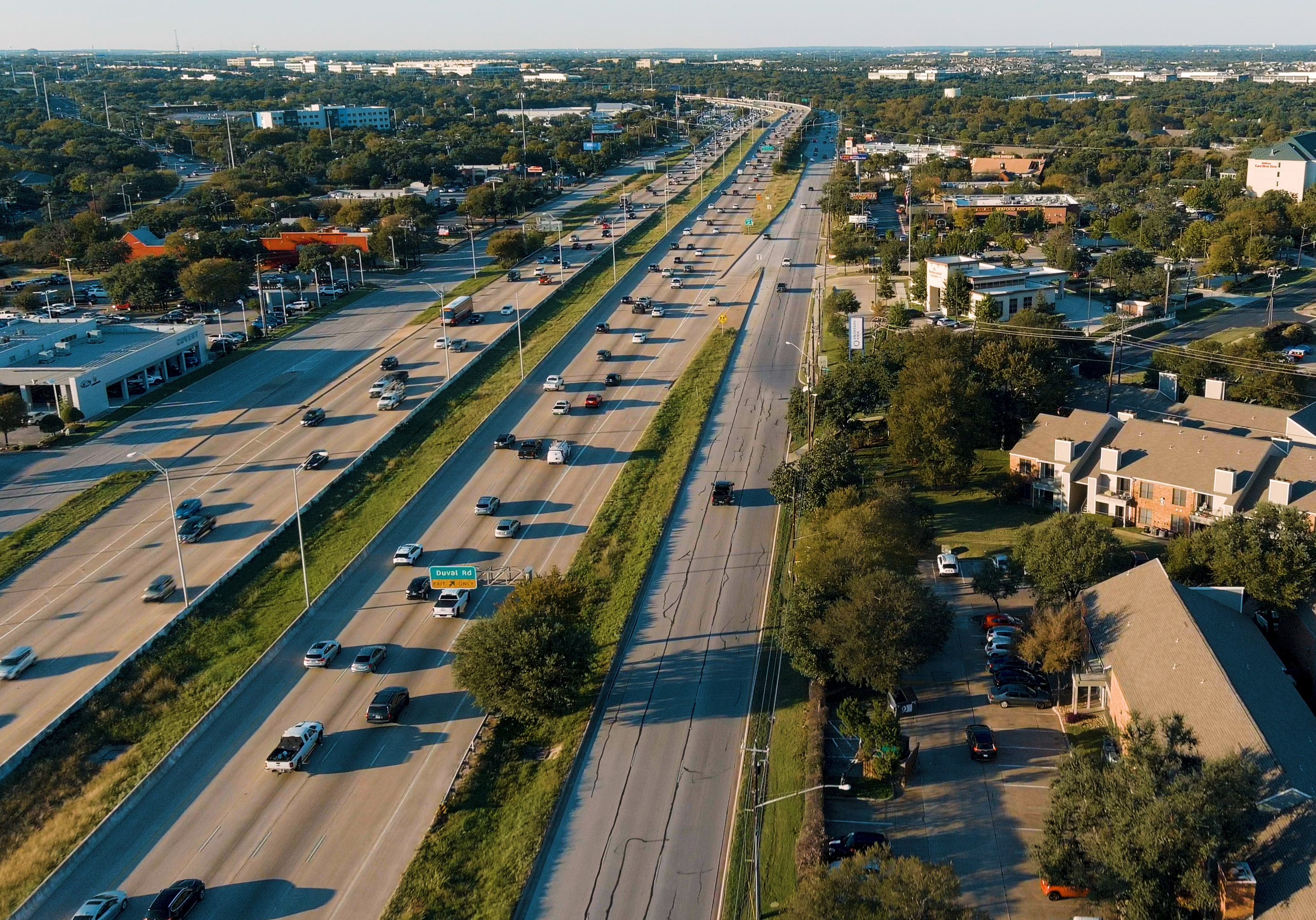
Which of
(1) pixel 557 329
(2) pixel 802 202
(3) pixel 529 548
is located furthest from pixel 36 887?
(2) pixel 802 202

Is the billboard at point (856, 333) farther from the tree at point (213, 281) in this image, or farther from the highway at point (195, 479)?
the tree at point (213, 281)

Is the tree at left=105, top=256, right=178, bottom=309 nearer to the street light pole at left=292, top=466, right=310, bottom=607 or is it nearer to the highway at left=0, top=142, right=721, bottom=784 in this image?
the highway at left=0, top=142, right=721, bottom=784

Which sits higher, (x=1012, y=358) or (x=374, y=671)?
(x=1012, y=358)

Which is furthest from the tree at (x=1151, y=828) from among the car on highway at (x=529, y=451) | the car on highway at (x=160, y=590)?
the car on highway at (x=529, y=451)

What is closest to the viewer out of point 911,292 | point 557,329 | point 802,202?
point 557,329

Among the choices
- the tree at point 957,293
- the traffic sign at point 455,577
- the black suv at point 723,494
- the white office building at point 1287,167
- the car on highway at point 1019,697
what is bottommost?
the car on highway at point 1019,697

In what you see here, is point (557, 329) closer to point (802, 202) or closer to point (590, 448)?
point (590, 448)

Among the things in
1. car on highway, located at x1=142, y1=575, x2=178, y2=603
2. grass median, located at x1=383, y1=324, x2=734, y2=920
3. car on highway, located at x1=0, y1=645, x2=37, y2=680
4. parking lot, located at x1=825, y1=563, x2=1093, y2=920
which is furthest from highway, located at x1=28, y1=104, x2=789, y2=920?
parking lot, located at x1=825, y1=563, x2=1093, y2=920
